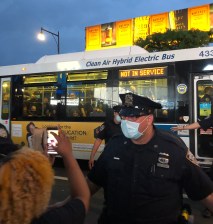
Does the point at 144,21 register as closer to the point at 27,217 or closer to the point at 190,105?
the point at 190,105

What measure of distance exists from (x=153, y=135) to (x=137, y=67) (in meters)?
6.65

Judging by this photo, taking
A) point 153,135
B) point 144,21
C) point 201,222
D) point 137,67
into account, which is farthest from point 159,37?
point 153,135

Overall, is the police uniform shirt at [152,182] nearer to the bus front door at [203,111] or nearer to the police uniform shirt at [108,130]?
the police uniform shirt at [108,130]

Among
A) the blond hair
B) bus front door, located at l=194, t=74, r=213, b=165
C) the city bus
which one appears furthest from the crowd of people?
the city bus

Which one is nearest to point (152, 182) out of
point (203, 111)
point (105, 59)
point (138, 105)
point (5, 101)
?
point (138, 105)

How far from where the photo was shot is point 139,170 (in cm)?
281

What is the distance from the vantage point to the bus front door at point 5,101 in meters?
11.9

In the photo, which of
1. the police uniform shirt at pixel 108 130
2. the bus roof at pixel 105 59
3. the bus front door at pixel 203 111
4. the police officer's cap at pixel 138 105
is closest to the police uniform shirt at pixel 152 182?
the police officer's cap at pixel 138 105

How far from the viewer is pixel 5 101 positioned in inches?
474

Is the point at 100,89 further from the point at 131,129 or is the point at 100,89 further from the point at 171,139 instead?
the point at 171,139

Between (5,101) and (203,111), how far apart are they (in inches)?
253

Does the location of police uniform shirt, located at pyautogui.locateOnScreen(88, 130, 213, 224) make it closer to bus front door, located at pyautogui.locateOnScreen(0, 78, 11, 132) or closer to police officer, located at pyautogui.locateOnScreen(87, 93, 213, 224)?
police officer, located at pyautogui.locateOnScreen(87, 93, 213, 224)

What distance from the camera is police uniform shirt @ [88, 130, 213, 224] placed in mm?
2734

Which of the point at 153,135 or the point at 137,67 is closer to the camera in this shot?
the point at 153,135
